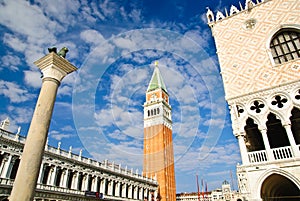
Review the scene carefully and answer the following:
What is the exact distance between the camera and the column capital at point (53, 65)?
6297 millimetres

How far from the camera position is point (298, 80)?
11.4m

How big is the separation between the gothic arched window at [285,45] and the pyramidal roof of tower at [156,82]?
170 feet

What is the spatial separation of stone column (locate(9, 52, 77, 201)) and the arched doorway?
34.2 ft

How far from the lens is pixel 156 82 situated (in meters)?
67.7

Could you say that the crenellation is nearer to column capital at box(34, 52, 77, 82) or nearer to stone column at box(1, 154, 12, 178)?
column capital at box(34, 52, 77, 82)

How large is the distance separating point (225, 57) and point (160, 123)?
4586 cm

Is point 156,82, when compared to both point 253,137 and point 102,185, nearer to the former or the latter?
point 102,185

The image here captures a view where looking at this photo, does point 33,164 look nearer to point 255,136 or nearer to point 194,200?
point 255,136

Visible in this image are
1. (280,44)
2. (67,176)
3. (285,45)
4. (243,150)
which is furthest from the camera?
(67,176)

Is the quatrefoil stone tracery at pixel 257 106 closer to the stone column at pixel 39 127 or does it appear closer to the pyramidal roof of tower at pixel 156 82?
the stone column at pixel 39 127

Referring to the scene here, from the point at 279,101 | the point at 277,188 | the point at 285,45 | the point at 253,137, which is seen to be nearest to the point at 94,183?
the point at 253,137

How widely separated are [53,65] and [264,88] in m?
11.2

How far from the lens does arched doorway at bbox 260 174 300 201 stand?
10828 millimetres

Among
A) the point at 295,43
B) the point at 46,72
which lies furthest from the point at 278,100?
the point at 46,72
